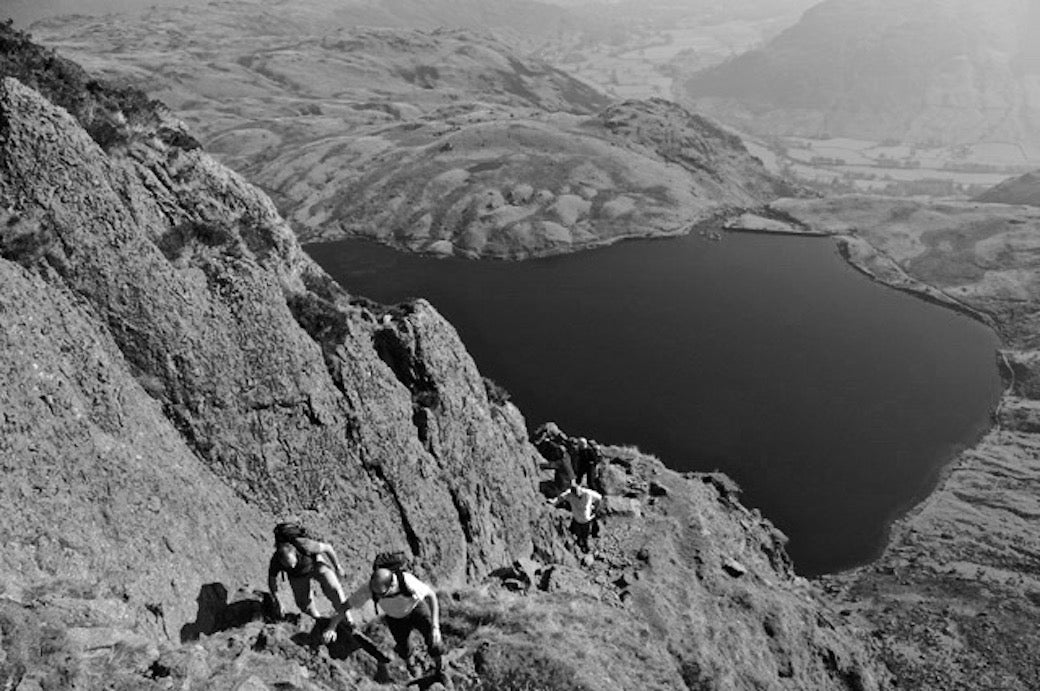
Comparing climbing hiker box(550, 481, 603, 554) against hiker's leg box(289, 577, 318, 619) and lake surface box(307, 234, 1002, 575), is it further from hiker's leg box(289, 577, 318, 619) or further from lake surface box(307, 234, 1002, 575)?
A: lake surface box(307, 234, 1002, 575)

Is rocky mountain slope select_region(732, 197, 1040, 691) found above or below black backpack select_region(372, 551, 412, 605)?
below

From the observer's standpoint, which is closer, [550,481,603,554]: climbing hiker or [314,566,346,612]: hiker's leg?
[314,566,346,612]: hiker's leg

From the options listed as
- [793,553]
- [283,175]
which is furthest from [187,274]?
[283,175]

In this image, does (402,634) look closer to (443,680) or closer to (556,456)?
(443,680)

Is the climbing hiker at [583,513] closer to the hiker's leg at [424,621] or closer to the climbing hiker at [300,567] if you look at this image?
the hiker's leg at [424,621]

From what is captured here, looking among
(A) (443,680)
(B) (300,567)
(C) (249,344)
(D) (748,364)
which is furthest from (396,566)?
(D) (748,364)

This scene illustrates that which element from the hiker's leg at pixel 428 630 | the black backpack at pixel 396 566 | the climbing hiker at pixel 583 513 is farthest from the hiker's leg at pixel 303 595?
the climbing hiker at pixel 583 513

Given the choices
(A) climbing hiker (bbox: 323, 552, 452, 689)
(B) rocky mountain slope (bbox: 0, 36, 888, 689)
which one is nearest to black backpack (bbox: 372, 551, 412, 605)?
(A) climbing hiker (bbox: 323, 552, 452, 689)
